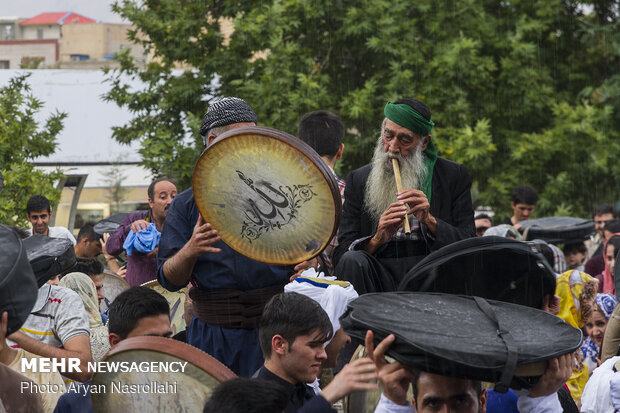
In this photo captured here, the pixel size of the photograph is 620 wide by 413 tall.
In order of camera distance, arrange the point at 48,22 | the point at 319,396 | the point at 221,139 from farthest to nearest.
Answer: the point at 48,22 → the point at 221,139 → the point at 319,396

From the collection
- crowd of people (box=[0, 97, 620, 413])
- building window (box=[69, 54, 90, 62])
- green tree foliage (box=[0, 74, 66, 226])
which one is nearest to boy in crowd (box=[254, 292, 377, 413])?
crowd of people (box=[0, 97, 620, 413])

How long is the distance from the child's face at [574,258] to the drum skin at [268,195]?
657 cm

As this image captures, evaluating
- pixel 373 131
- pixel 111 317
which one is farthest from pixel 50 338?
pixel 373 131

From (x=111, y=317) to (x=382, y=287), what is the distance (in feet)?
4.48

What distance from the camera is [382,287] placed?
492 centimetres

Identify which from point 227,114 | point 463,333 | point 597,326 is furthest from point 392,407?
point 597,326

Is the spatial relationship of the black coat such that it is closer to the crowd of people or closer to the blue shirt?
the crowd of people

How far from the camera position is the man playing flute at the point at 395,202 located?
4.82m

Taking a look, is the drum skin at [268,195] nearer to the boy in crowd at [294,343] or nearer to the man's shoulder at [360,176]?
the boy in crowd at [294,343]

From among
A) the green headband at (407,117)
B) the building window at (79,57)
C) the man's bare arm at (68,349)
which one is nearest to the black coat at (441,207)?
the green headband at (407,117)

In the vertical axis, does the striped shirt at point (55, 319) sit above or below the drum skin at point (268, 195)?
below

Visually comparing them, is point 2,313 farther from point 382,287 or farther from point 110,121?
point 110,121

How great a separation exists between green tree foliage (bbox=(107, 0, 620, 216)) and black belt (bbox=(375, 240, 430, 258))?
9.65 metres

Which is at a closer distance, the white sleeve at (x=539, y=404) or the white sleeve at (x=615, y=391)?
the white sleeve at (x=539, y=404)
